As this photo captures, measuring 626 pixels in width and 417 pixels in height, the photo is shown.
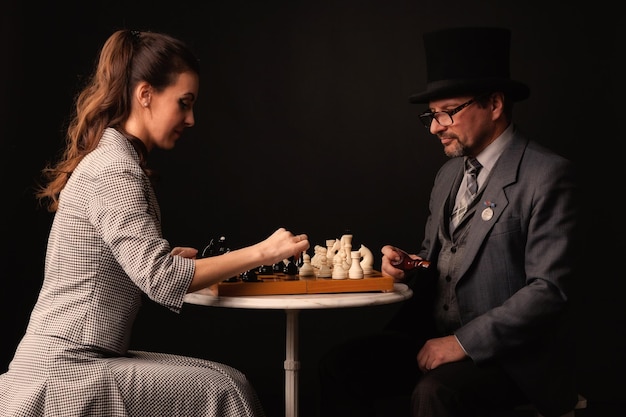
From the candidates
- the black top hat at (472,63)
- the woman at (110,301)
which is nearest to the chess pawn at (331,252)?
the woman at (110,301)

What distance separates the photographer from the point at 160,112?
304 centimetres

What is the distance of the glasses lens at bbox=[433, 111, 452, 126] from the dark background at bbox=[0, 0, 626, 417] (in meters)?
1.66

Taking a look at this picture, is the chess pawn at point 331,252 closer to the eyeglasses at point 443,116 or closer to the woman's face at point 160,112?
the eyeglasses at point 443,116

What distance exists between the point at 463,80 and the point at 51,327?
1800 mm

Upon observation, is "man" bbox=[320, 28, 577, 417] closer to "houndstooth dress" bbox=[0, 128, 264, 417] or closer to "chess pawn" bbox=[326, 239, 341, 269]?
"chess pawn" bbox=[326, 239, 341, 269]

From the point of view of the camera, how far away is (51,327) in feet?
8.89

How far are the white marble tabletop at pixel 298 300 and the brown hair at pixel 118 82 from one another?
54 centimetres

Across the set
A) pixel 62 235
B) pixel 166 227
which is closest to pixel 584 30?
pixel 166 227

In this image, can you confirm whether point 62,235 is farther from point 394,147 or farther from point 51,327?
point 394,147

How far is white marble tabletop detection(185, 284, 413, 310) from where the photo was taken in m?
2.96

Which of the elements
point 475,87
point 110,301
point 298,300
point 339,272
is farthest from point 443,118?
point 110,301

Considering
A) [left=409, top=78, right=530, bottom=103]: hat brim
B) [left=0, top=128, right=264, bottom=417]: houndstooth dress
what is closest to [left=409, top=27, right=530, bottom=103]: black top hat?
[left=409, top=78, right=530, bottom=103]: hat brim

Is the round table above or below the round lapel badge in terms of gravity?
below

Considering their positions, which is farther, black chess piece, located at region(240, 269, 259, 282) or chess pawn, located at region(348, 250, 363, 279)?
chess pawn, located at region(348, 250, 363, 279)
